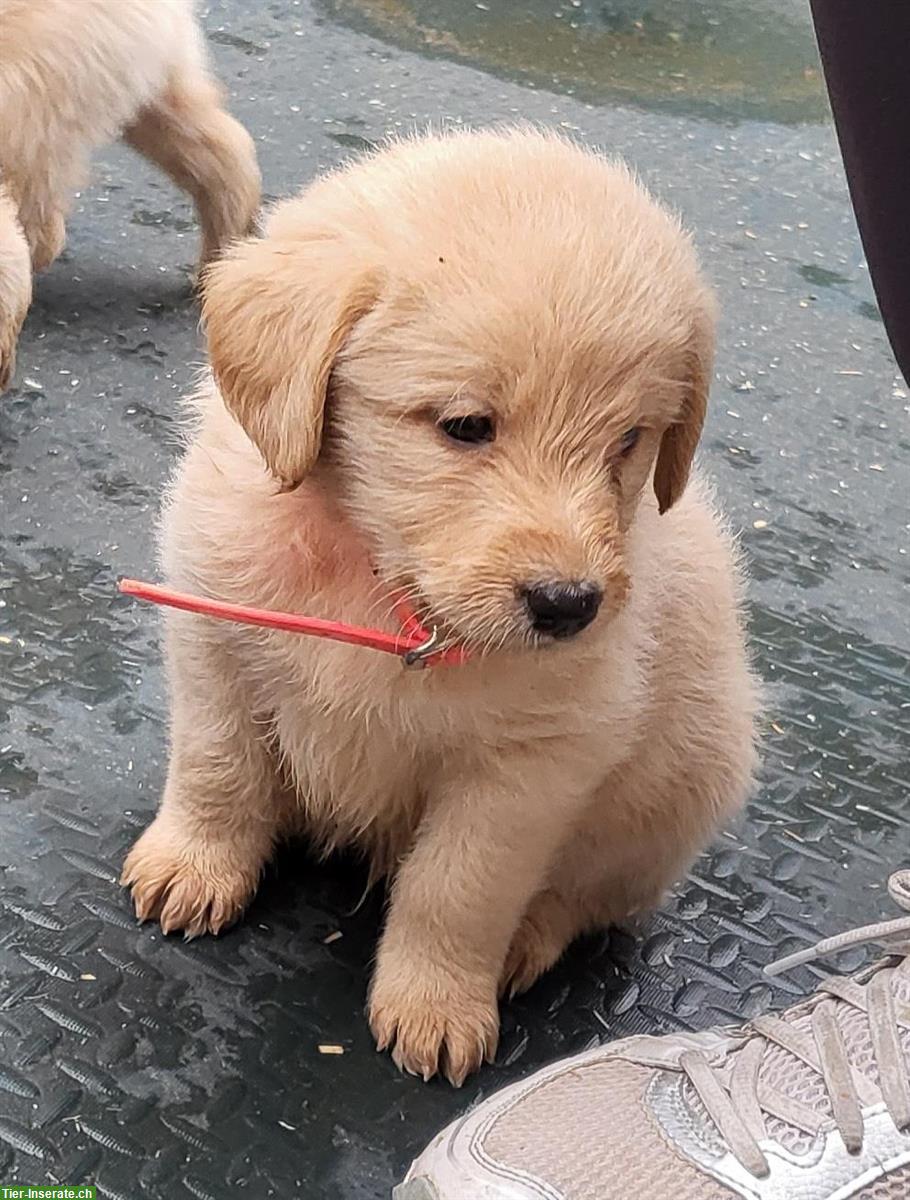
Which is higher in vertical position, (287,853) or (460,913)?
(460,913)

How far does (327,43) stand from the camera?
3938 mm

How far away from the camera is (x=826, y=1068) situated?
1.31 m

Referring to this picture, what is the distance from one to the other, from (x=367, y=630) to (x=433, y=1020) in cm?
46

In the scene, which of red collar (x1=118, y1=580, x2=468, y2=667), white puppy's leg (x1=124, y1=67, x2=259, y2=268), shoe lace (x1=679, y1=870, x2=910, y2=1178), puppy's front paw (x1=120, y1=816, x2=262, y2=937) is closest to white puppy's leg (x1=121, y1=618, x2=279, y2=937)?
puppy's front paw (x1=120, y1=816, x2=262, y2=937)

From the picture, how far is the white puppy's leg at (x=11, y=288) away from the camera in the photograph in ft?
8.04

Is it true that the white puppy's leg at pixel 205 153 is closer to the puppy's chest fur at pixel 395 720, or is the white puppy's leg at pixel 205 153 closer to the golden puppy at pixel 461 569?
the golden puppy at pixel 461 569

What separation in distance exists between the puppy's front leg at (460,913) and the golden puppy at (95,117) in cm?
140

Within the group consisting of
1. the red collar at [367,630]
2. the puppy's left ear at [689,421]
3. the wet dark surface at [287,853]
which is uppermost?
the puppy's left ear at [689,421]

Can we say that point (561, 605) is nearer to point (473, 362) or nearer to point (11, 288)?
point (473, 362)

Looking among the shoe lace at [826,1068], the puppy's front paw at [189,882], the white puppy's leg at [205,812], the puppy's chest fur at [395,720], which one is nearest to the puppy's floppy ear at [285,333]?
the puppy's chest fur at [395,720]

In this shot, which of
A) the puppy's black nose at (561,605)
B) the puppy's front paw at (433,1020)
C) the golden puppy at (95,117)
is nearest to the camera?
the puppy's black nose at (561,605)

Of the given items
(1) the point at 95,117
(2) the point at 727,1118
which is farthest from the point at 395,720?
(1) the point at 95,117

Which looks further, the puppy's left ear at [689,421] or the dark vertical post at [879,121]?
the puppy's left ear at [689,421]

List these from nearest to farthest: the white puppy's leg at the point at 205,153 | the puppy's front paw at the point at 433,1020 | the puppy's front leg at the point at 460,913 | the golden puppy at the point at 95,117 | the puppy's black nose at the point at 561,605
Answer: the puppy's black nose at the point at 561,605 → the puppy's front leg at the point at 460,913 → the puppy's front paw at the point at 433,1020 → the golden puppy at the point at 95,117 → the white puppy's leg at the point at 205,153
